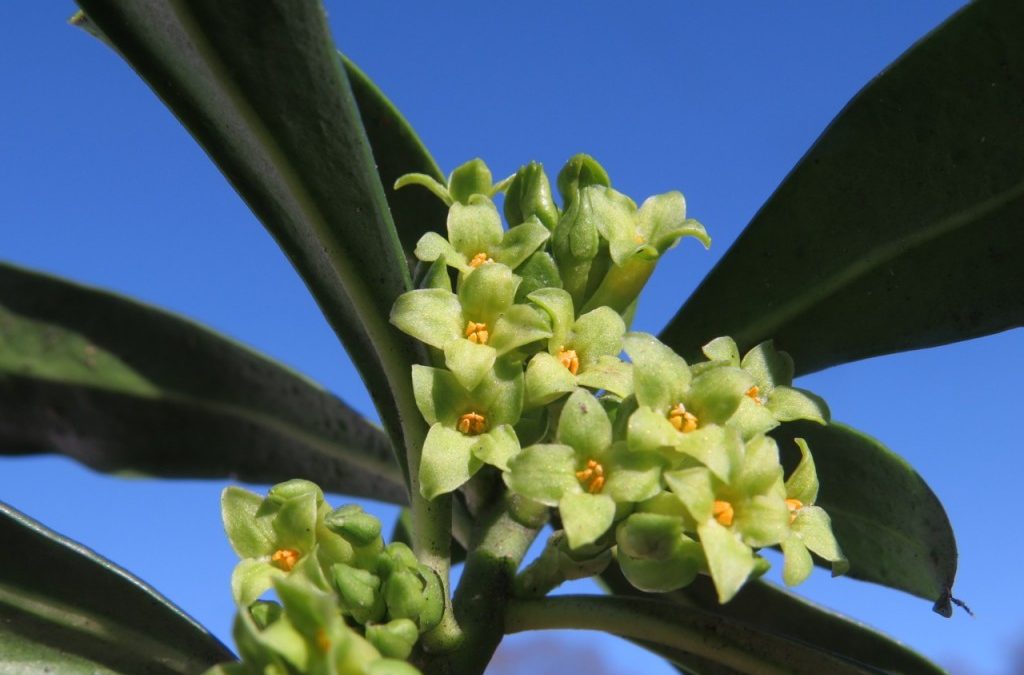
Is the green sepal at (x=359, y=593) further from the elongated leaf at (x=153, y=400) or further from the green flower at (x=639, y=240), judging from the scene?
the elongated leaf at (x=153, y=400)

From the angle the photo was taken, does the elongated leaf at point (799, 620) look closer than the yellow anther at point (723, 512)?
No

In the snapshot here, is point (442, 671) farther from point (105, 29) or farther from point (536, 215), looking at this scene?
point (105, 29)

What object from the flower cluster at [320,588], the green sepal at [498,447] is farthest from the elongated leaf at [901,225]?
the flower cluster at [320,588]

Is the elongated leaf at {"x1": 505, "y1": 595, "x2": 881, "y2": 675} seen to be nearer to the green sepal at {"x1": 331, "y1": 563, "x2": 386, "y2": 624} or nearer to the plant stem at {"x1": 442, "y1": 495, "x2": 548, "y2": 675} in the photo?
the plant stem at {"x1": 442, "y1": 495, "x2": 548, "y2": 675}

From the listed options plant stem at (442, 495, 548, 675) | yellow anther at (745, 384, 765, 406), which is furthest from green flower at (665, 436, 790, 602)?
plant stem at (442, 495, 548, 675)

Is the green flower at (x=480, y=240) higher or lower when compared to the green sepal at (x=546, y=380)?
higher

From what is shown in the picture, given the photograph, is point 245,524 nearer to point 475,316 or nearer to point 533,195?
point 475,316

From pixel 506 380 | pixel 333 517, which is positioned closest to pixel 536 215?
pixel 506 380

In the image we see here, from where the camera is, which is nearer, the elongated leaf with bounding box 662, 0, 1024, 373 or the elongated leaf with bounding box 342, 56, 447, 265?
the elongated leaf with bounding box 662, 0, 1024, 373
